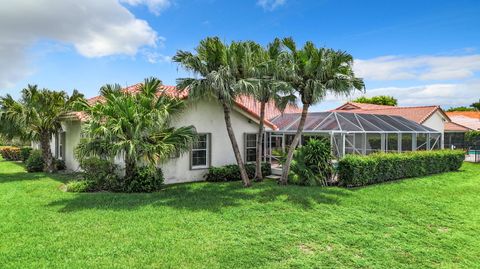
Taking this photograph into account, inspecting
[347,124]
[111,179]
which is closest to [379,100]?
[347,124]

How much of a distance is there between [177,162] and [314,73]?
7.69 m

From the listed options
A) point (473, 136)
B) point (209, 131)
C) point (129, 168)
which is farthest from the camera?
point (473, 136)

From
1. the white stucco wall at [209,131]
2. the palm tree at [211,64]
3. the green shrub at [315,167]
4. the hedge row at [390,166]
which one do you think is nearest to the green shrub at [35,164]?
the white stucco wall at [209,131]

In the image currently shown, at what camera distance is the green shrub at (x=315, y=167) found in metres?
15.5

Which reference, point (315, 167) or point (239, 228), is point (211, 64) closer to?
point (315, 167)

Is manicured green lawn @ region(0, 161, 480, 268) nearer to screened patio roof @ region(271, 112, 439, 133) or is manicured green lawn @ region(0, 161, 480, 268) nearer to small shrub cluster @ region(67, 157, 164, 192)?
small shrub cluster @ region(67, 157, 164, 192)

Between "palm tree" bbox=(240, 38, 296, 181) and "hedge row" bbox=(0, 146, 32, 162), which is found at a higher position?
"palm tree" bbox=(240, 38, 296, 181)

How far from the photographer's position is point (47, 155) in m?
19.0

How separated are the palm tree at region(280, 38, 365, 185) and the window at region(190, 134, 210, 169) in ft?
17.8

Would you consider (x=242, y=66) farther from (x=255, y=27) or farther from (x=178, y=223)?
(x=178, y=223)

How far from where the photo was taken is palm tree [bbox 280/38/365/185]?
46.6 ft

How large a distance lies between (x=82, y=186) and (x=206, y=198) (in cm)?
531

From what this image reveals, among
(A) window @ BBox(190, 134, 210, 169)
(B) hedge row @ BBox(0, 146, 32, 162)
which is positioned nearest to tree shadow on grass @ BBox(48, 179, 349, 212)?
(A) window @ BBox(190, 134, 210, 169)

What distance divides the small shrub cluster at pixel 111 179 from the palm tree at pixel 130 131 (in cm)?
48
